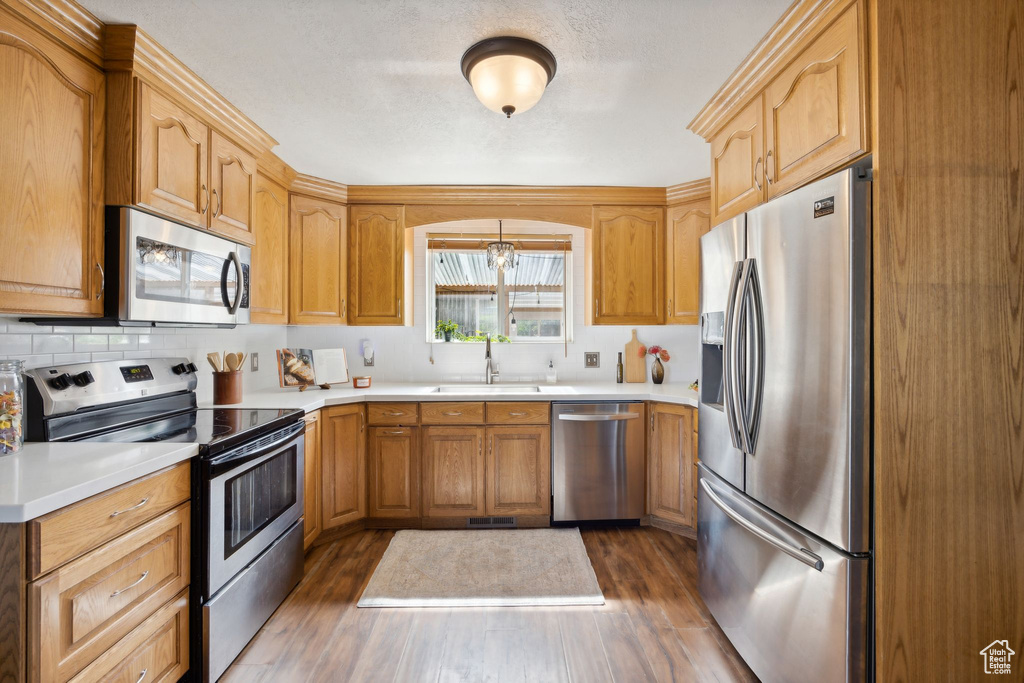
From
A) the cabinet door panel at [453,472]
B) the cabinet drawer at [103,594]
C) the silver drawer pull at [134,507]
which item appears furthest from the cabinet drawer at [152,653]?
the cabinet door panel at [453,472]

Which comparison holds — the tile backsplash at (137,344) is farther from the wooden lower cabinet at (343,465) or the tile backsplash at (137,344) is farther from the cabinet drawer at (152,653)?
the cabinet drawer at (152,653)

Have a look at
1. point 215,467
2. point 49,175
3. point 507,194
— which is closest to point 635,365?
point 507,194

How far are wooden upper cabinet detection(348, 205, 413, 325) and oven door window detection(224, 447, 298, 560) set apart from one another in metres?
1.31

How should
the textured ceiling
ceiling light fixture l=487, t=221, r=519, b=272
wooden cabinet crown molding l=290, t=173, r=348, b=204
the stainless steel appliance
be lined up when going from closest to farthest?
the textured ceiling → the stainless steel appliance → wooden cabinet crown molding l=290, t=173, r=348, b=204 → ceiling light fixture l=487, t=221, r=519, b=272

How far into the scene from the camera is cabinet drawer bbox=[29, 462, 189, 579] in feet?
3.74

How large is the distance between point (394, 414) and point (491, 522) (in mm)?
927

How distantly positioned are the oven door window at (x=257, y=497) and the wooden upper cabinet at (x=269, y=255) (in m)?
0.95

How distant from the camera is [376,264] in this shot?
3.44 metres

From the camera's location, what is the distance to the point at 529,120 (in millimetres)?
2316

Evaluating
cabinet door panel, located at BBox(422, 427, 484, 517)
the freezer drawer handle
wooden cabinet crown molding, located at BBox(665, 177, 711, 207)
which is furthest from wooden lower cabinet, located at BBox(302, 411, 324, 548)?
wooden cabinet crown molding, located at BBox(665, 177, 711, 207)

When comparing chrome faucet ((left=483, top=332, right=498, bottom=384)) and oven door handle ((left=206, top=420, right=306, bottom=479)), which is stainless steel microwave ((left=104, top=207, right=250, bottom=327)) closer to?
oven door handle ((left=206, top=420, right=306, bottom=479))

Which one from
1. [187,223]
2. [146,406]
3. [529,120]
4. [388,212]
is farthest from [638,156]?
[146,406]

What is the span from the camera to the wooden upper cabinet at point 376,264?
3424 mm

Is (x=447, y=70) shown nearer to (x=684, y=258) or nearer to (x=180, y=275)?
(x=180, y=275)
